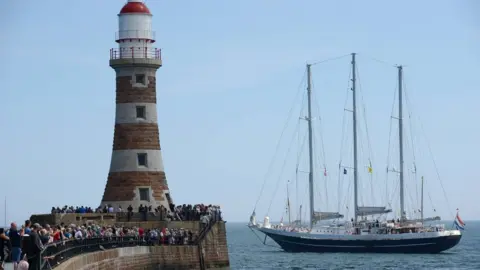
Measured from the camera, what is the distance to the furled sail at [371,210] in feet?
305

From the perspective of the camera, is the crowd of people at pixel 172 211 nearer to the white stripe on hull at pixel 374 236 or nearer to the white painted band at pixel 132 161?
the white painted band at pixel 132 161

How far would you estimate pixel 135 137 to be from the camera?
206ft

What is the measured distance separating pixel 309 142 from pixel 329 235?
7269 mm

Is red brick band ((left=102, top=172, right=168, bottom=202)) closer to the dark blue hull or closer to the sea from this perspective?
the sea

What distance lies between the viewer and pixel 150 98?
63094mm

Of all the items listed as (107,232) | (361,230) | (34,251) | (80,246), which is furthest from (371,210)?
(34,251)

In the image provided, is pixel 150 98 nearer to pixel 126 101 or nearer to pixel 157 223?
pixel 126 101

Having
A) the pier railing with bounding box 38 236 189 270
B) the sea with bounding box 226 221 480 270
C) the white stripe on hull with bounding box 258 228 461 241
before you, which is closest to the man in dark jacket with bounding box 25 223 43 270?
the pier railing with bounding box 38 236 189 270

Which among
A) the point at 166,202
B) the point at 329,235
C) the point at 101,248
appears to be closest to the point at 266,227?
the point at 329,235

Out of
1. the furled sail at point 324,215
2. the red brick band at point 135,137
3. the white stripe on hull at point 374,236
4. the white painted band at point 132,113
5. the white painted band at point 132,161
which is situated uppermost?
the white painted band at point 132,113

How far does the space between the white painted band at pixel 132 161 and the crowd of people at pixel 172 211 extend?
1.83 metres

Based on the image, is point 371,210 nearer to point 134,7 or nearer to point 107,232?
point 134,7

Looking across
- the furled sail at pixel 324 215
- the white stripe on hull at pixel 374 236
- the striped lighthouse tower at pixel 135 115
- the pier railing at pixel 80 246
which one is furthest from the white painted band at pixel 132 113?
the white stripe on hull at pixel 374 236

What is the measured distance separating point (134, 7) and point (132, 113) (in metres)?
5.22
